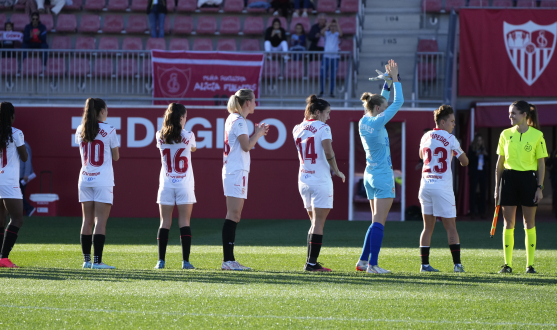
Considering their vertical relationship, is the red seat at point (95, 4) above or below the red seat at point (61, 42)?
above

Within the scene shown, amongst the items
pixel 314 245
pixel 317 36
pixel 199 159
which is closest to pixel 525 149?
pixel 314 245

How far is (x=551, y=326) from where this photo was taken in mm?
4273

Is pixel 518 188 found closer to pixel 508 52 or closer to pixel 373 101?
pixel 373 101

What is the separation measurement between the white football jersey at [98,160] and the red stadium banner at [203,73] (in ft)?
27.6

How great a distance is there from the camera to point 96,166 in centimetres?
680

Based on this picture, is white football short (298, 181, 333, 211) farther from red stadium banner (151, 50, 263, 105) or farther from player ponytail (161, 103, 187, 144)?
red stadium banner (151, 50, 263, 105)

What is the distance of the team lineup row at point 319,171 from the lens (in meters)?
6.59

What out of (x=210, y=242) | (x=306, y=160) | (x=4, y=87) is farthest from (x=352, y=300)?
(x=4, y=87)

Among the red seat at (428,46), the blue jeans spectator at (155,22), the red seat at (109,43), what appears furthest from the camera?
the blue jeans spectator at (155,22)

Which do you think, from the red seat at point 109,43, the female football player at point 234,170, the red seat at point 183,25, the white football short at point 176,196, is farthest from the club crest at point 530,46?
the white football short at point 176,196

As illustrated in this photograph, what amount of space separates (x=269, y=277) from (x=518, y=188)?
9.22ft

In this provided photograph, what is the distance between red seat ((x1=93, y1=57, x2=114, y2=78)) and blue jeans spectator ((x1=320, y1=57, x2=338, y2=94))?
5.03m

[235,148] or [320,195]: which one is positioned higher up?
[235,148]

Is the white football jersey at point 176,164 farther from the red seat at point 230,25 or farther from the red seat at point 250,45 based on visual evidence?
the red seat at point 230,25
